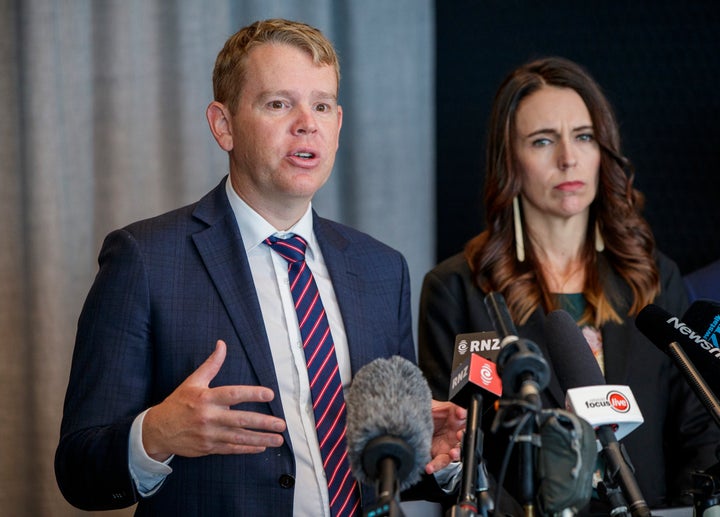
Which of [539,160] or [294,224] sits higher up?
[539,160]

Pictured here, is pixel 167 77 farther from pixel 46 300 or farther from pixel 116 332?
pixel 116 332

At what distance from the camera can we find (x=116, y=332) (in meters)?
1.83

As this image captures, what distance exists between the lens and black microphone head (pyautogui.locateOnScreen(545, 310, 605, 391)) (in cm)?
150

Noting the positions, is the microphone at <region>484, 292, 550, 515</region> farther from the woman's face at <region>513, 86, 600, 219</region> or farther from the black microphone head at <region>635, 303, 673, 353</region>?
the woman's face at <region>513, 86, 600, 219</region>

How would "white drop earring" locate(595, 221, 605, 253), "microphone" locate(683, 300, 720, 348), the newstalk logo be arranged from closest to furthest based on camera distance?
1. the newstalk logo
2. "microphone" locate(683, 300, 720, 348)
3. "white drop earring" locate(595, 221, 605, 253)

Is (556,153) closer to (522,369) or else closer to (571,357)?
(571,357)

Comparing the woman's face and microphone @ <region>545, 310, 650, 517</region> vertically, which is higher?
the woman's face

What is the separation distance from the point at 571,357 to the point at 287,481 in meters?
0.64

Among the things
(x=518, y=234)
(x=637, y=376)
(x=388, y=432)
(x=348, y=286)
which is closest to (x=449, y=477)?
(x=348, y=286)

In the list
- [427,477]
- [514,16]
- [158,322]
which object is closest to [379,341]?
[427,477]

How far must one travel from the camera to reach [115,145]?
3.30 m

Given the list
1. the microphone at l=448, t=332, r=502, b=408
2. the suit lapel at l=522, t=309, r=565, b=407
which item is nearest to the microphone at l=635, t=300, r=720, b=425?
the microphone at l=448, t=332, r=502, b=408

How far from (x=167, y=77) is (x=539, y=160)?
1.46 meters

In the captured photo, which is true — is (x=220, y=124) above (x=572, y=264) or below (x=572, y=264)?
above
